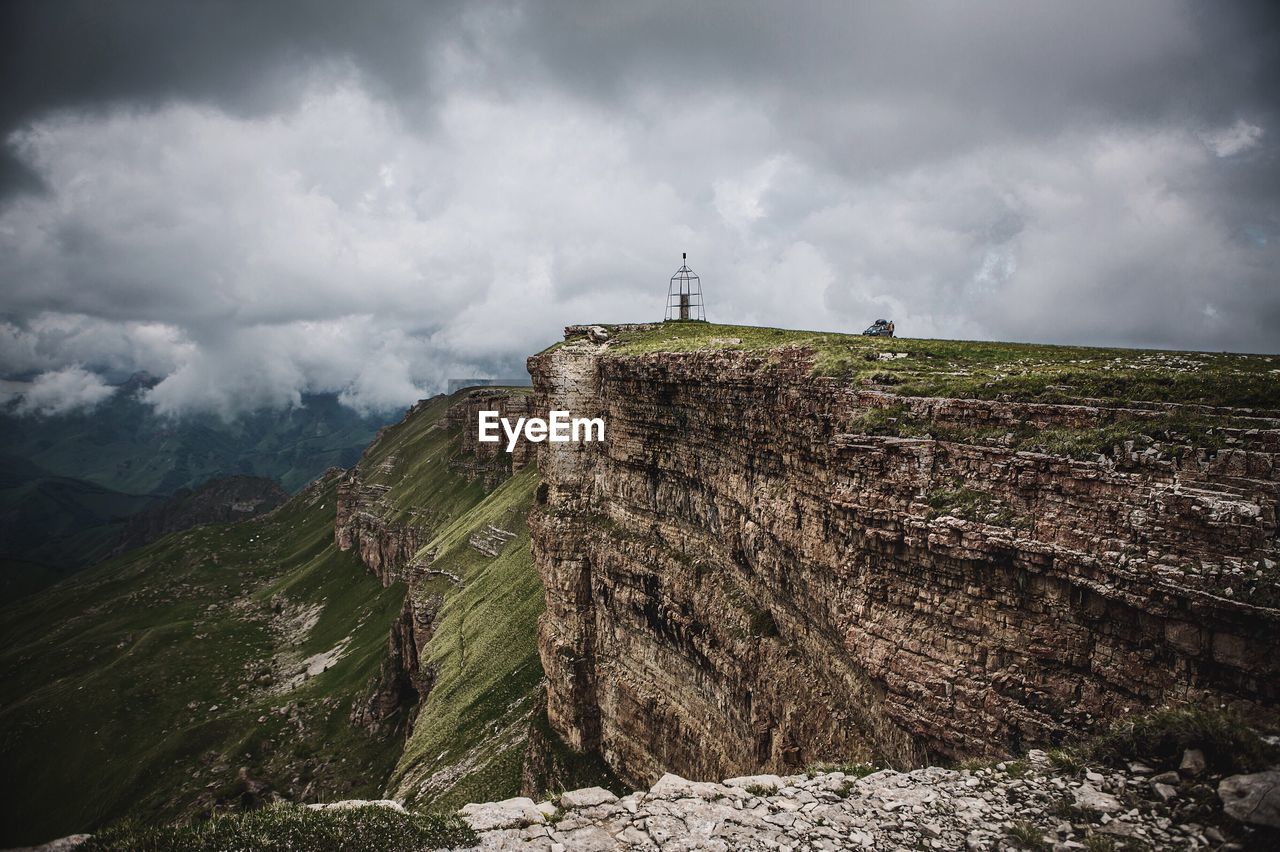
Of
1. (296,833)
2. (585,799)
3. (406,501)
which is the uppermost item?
(296,833)

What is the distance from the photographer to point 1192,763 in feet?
28.2

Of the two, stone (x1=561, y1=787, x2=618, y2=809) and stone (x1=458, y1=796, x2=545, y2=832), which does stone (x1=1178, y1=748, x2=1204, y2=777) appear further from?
stone (x1=458, y1=796, x2=545, y2=832)

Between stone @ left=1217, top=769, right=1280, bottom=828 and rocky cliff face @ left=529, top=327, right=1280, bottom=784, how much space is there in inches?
132

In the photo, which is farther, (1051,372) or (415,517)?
(415,517)

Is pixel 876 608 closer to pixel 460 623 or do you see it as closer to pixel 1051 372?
pixel 1051 372

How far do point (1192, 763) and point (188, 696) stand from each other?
446ft

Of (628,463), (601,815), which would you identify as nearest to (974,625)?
(601,815)

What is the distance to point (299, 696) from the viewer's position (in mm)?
96062

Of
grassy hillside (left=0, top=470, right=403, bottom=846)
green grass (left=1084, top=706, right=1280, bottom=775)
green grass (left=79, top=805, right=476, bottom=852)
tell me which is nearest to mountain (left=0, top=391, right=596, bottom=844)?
grassy hillside (left=0, top=470, right=403, bottom=846)

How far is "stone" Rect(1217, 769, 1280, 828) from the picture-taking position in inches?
287

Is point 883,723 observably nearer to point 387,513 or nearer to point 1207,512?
point 1207,512

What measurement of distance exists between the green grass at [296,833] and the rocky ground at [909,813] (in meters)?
1.11

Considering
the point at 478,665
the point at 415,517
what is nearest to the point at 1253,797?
the point at 478,665

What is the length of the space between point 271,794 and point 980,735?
89.2m
